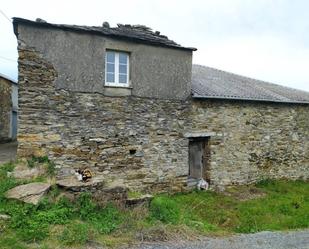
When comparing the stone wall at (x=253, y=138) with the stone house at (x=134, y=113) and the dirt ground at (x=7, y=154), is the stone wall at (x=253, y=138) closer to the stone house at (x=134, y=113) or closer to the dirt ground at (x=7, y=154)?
the stone house at (x=134, y=113)

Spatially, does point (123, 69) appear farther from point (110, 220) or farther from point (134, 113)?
point (110, 220)

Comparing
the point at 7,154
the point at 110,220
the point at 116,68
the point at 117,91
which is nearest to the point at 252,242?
the point at 110,220

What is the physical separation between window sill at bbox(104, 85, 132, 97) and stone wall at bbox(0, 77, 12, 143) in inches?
411

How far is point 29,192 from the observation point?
724cm

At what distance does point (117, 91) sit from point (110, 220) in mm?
4503

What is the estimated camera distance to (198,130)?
12.2 metres

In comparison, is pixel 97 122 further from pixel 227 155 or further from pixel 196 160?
pixel 227 155

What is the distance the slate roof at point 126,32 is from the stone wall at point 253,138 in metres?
2.47

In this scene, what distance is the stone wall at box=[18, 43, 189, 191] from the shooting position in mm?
9273

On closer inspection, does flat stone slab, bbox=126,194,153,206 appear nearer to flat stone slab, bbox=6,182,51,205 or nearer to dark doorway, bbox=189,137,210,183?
flat stone slab, bbox=6,182,51,205

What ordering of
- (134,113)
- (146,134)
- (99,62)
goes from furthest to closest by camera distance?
(146,134) < (134,113) < (99,62)

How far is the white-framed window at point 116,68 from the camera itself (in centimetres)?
1046

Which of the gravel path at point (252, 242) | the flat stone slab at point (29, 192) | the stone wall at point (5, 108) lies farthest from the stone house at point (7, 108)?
the gravel path at point (252, 242)

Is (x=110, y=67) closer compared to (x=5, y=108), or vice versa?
(x=110, y=67)
